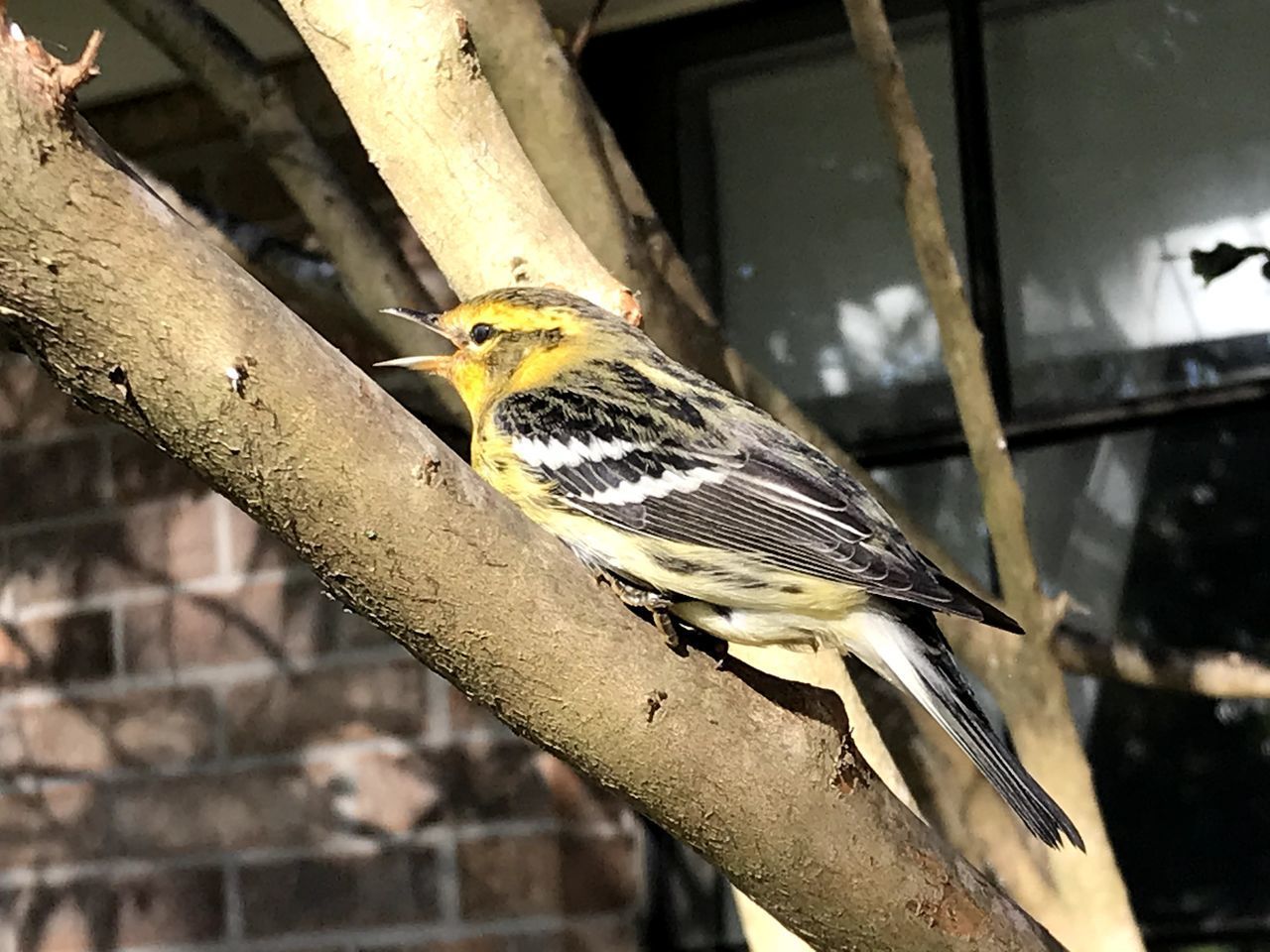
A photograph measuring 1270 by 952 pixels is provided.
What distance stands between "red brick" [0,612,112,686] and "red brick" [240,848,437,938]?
39 centimetres

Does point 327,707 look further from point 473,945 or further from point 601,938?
point 601,938

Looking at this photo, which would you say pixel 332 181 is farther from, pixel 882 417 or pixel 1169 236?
pixel 1169 236

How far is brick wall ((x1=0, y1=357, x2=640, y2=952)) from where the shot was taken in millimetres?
1800

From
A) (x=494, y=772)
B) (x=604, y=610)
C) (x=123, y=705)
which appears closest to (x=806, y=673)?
(x=604, y=610)

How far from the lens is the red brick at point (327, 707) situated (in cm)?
183

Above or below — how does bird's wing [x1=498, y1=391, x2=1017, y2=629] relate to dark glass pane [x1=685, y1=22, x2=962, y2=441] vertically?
below

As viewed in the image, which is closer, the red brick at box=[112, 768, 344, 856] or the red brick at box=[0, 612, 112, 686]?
the red brick at box=[112, 768, 344, 856]

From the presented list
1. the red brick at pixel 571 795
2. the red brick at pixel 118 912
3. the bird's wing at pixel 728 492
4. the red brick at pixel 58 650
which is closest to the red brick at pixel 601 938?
the red brick at pixel 571 795

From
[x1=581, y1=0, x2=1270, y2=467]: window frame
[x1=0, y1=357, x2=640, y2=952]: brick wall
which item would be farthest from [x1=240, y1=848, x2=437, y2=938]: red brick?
[x1=581, y1=0, x2=1270, y2=467]: window frame

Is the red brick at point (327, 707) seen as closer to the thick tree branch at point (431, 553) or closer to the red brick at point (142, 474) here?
the red brick at point (142, 474)

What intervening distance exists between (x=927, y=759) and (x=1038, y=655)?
234 mm

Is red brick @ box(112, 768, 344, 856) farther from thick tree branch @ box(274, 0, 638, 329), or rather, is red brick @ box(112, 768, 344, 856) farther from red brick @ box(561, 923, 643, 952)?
thick tree branch @ box(274, 0, 638, 329)

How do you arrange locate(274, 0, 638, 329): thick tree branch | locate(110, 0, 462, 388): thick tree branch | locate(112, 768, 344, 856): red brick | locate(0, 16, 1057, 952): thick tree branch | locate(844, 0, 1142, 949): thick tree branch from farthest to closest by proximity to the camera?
locate(112, 768, 344, 856): red brick → locate(110, 0, 462, 388): thick tree branch → locate(844, 0, 1142, 949): thick tree branch → locate(274, 0, 638, 329): thick tree branch → locate(0, 16, 1057, 952): thick tree branch

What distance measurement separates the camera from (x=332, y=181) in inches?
50.6
